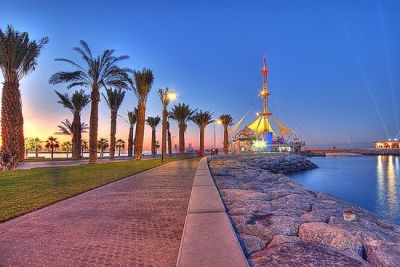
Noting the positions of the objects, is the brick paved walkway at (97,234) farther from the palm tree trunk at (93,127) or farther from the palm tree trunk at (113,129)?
the palm tree trunk at (113,129)

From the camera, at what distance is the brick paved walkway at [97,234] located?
4.28 meters

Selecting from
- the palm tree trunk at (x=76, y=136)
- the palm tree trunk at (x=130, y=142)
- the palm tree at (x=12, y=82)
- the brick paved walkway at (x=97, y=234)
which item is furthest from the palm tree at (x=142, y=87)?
the brick paved walkway at (x=97, y=234)

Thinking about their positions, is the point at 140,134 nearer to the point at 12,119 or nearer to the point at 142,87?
the point at 142,87

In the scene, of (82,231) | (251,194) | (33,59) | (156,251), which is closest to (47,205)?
(82,231)

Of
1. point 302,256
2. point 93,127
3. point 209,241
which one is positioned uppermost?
point 93,127

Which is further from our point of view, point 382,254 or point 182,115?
point 182,115

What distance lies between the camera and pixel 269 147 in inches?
4038

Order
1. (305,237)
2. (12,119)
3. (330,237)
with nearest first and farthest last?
(330,237) < (305,237) < (12,119)

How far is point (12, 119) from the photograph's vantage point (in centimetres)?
2136

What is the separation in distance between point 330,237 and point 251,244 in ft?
5.38

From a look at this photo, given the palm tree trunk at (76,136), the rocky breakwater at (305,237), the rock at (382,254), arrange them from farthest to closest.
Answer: the palm tree trunk at (76,136)
the rock at (382,254)
the rocky breakwater at (305,237)

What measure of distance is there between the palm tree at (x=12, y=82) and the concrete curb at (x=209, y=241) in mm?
18934

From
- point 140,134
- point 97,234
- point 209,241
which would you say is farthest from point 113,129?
point 209,241

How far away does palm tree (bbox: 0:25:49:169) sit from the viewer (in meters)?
20.9
